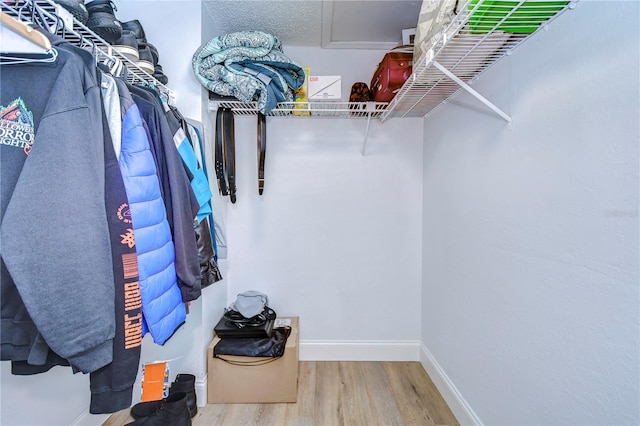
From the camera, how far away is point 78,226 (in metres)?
0.63

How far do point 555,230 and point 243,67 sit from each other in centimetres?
159

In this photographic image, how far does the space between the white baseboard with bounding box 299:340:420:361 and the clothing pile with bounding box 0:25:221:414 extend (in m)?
1.38

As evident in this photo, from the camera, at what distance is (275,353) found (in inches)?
62.5

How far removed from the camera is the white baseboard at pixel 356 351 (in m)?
2.03

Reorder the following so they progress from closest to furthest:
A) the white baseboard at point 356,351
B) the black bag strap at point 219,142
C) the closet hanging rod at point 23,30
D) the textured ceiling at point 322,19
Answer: the closet hanging rod at point 23,30 → the textured ceiling at point 322,19 → the black bag strap at point 219,142 → the white baseboard at point 356,351

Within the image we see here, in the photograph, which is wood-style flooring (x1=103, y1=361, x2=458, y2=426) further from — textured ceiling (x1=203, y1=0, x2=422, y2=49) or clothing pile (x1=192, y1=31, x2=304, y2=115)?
textured ceiling (x1=203, y1=0, x2=422, y2=49)

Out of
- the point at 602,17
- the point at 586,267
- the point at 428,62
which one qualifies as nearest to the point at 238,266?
the point at 428,62

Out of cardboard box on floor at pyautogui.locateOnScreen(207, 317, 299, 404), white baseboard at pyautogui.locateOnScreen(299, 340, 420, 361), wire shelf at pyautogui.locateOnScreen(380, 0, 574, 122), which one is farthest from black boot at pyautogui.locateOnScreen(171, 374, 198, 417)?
wire shelf at pyautogui.locateOnScreen(380, 0, 574, 122)

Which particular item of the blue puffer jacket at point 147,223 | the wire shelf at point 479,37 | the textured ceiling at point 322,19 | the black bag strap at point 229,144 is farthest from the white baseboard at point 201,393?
the textured ceiling at point 322,19

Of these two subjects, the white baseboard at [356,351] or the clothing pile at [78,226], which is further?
the white baseboard at [356,351]

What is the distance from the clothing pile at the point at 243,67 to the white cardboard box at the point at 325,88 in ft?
0.48

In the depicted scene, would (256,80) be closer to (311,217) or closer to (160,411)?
(311,217)

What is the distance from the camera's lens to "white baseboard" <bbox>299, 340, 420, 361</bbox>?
6.65 ft

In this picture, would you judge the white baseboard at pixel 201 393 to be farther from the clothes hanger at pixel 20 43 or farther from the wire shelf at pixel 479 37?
the wire shelf at pixel 479 37
